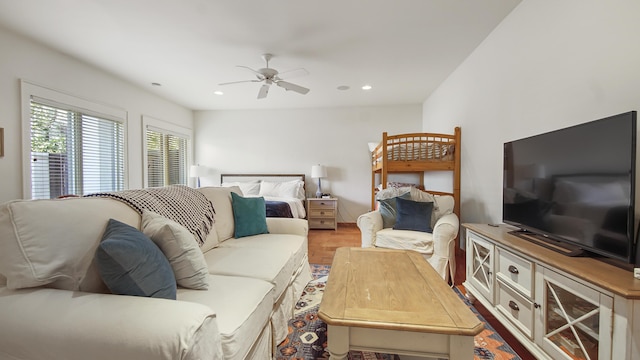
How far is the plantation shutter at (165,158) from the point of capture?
4.44 metres

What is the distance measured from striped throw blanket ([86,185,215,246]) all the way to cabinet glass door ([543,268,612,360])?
2.08 m

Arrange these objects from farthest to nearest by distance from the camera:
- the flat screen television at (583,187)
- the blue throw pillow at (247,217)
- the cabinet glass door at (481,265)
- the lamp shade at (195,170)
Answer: the lamp shade at (195,170) < the blue throw pillow at (247,217) < the cabinet glass door at (481,265) < the flat screen television at (583,187)

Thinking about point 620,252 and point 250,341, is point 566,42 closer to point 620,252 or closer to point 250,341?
point 620,252

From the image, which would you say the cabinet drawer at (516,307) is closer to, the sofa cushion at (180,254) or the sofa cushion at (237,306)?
the sofa cushion at (237,306)

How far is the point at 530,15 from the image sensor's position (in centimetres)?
194

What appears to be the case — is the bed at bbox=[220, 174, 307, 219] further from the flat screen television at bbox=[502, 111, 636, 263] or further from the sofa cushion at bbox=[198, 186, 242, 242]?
the flat screen television at bbox=[502, 111, 636, 263]

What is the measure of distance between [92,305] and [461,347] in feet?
4.37

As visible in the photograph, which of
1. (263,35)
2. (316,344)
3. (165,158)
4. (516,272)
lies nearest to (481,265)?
(516,272)

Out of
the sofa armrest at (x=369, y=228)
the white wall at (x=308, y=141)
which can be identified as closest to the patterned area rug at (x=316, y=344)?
the sofa armrest at (x=369, y=228)

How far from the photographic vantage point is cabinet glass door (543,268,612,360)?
101 centimetres

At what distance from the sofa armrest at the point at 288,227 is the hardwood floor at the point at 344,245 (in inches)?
32.8

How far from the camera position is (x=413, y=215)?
2791 mm

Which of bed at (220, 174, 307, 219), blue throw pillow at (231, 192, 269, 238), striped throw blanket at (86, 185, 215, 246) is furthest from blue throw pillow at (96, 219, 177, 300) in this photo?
bed at (220, 174, 307, 219)

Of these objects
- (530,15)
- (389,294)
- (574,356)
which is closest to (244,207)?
(389,294)
